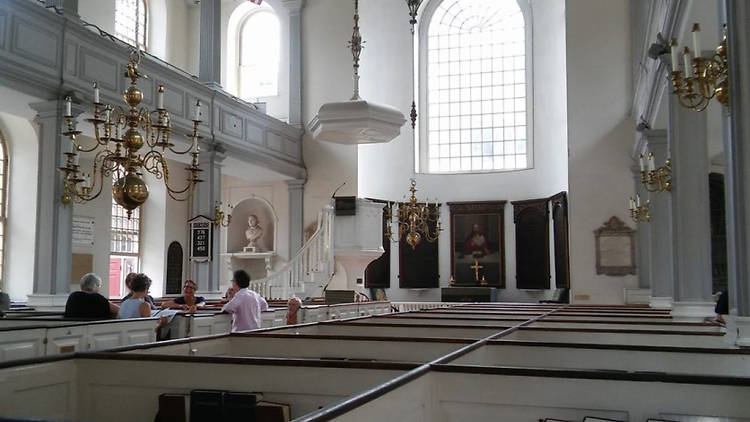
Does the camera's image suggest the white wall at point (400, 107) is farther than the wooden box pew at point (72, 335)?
Yes

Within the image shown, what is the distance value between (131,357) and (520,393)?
1.82m

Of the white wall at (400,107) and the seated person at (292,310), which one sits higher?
the white wall at (400,107)

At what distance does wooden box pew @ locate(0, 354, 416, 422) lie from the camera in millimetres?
3201

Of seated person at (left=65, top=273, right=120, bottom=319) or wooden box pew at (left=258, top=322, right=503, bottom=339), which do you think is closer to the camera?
wooden box pew at (left=258, top=322, right=503, bottom=339)

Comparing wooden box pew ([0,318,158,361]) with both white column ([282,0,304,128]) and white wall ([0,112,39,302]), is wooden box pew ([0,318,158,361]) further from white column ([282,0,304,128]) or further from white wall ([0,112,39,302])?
white column ([282,0,304,128])

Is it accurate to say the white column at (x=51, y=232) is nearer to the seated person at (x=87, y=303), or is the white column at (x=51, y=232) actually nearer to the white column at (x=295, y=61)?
the seated person at (x=87, y=303)

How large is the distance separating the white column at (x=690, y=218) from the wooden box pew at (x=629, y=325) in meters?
1.09

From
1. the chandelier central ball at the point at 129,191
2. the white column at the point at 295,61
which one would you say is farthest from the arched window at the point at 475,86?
the chandelier central ball at the point at 129,191

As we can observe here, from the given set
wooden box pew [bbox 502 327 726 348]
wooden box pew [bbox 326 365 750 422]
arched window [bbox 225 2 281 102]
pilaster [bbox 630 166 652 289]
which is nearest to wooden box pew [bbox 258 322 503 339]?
wooden box pew [bbox 502 327 726 348]

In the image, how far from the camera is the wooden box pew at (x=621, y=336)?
5203mm

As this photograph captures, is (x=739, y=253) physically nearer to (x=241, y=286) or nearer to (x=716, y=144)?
(x=241, y=286)

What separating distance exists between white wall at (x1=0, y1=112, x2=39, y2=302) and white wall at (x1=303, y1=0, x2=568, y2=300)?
20.5 feet

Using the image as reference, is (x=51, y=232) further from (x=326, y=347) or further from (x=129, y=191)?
(x=326, y=347)

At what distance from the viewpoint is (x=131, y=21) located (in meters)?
→ 16.1
